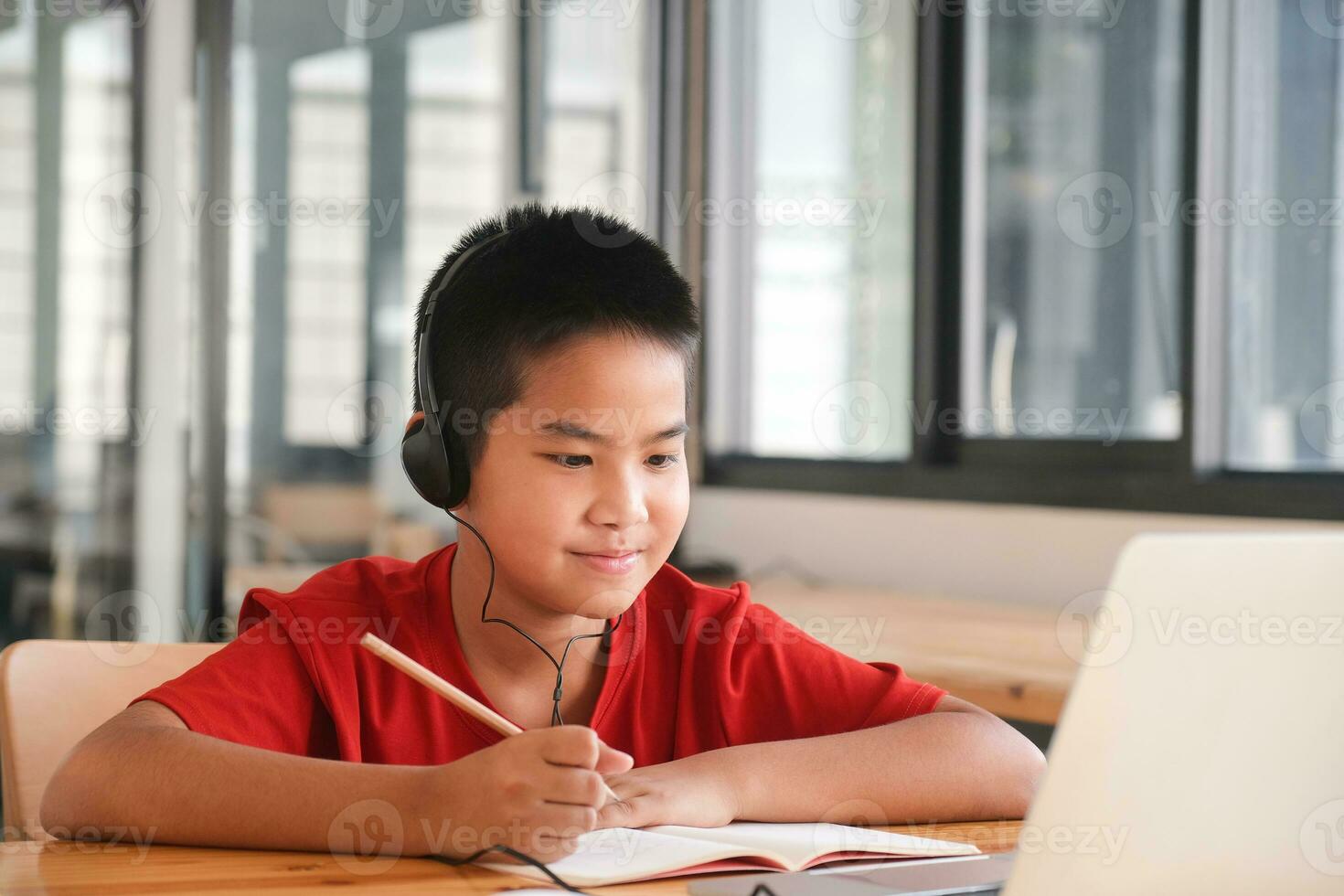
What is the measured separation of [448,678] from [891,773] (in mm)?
335

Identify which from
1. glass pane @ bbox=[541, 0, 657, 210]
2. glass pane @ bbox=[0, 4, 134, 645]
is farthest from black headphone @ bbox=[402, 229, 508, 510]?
glass pane @ bbox=[541, 0, 657, 210]

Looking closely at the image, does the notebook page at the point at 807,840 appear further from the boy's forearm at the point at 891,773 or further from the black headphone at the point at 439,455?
the black headphone at the point at 439,455

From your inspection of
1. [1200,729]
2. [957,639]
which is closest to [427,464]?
[1200,729]

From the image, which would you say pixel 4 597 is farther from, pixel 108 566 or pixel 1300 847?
pixel 1300 847

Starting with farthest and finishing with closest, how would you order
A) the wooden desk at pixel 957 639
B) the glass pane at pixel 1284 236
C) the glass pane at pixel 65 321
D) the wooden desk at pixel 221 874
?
the glass pane at pixel 65 321 < the glass pane at pixel 1284 236 < the wooden desk at pixel 957 639 < the wooden desk at pixel 221 874

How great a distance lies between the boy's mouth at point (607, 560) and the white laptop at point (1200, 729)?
0.48 meters

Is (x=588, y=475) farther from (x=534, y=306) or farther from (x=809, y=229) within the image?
(x=809, y=229)

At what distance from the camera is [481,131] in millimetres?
3229

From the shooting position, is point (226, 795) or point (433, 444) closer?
point (226, 795)

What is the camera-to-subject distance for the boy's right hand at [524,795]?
775 millimetres

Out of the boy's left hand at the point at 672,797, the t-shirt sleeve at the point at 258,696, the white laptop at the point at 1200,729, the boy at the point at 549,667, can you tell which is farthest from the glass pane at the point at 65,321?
the white laptop at the point at 1200,729

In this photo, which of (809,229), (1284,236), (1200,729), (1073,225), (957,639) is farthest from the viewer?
(809,229)

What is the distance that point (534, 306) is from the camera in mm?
1076

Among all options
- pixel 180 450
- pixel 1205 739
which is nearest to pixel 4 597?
pixel 180 450
